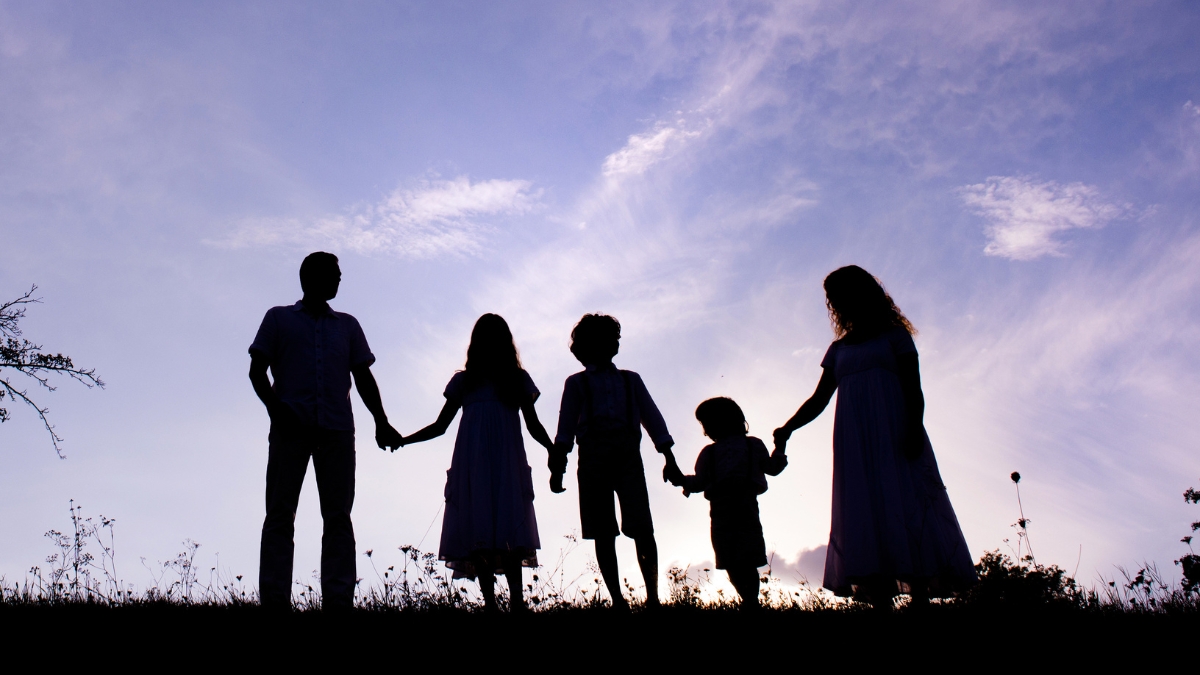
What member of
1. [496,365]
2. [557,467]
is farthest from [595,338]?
[557,467]

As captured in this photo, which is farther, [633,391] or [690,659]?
[633,391]

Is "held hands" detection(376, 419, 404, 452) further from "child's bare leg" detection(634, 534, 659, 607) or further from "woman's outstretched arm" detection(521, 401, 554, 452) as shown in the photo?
"child's bare leg" detection(634, 534, 659, 607)

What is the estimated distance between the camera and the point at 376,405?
6.80 meters

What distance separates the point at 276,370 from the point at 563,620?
10.3 ft

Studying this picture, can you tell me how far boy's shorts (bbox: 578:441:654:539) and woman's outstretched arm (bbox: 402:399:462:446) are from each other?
3.67 feet

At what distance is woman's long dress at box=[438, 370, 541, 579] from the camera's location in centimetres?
635

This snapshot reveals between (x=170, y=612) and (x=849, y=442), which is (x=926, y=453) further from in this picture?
(x=170, y=612)

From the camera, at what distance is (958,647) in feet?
12.0

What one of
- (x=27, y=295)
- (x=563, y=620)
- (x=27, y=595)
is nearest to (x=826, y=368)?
(x=563, y=620)

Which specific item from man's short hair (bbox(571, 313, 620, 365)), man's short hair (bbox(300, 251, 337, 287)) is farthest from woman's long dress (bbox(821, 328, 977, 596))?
man's short hair (bbox(300, 251, 337, 287))

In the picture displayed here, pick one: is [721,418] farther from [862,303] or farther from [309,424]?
[309,424]

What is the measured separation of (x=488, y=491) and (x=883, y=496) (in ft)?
9.43

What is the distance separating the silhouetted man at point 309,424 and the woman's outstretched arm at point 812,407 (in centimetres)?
318

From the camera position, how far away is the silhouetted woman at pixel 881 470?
512 centimetres
